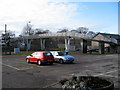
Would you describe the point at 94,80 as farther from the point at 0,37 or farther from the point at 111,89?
the point at 0,37

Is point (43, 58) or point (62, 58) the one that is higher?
point (43, 58)

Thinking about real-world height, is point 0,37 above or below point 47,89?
above

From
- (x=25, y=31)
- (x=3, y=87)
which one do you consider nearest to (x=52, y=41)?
(x=25, y=31)

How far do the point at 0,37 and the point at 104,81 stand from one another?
221ft

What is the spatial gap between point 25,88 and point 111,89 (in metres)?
4.27

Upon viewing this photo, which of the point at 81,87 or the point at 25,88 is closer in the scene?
the point at 81,87

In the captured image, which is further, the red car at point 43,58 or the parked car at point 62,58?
the parked car at point 62,58

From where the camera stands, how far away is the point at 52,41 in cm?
8888

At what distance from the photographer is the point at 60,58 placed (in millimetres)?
18938

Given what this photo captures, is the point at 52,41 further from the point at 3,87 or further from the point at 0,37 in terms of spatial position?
the point at 3,87

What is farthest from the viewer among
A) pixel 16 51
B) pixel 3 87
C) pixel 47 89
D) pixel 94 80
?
pixel 16 51

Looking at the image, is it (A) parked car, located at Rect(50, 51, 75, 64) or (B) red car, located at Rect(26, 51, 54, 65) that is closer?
(B) red car, located at Rect(26, 51, 54, 65)

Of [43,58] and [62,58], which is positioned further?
[62,58]

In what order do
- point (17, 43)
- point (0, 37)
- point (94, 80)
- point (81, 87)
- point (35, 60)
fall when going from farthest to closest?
point (17, 43), point (0, 37), point (35, 60), point (94, 80), point (81, 87)
